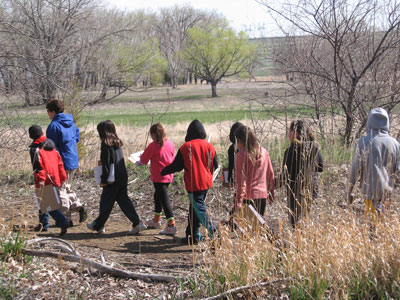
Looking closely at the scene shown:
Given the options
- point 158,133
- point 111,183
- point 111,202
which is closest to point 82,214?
point 111,202

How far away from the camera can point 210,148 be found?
6.05 metres

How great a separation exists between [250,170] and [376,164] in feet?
4.33

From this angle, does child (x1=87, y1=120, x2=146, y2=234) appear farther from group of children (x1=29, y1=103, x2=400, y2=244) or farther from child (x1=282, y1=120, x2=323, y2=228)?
child (x1=282, y1=120, x2=323, y2=228)

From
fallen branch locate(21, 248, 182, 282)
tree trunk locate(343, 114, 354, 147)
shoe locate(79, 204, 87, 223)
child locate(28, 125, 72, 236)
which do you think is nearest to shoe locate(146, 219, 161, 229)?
shoe locate(79, 204, 87, 223)

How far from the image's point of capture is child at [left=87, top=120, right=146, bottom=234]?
6590 millimetres

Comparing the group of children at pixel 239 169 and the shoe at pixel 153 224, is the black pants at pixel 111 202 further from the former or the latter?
the shoe at pixel 153 224

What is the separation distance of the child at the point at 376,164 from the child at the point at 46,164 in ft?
12.6

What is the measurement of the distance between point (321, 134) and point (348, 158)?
83 centimetres

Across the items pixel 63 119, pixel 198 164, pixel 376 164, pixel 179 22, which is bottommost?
pixel 198 164

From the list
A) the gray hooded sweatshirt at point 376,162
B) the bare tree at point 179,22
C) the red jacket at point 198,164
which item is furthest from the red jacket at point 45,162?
the bare tree at point 179,22

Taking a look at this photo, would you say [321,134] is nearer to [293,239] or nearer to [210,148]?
[210,148]

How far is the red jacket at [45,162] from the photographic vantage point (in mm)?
6375

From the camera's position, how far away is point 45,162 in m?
6.44

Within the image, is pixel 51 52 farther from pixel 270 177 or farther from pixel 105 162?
pixel 270 177
